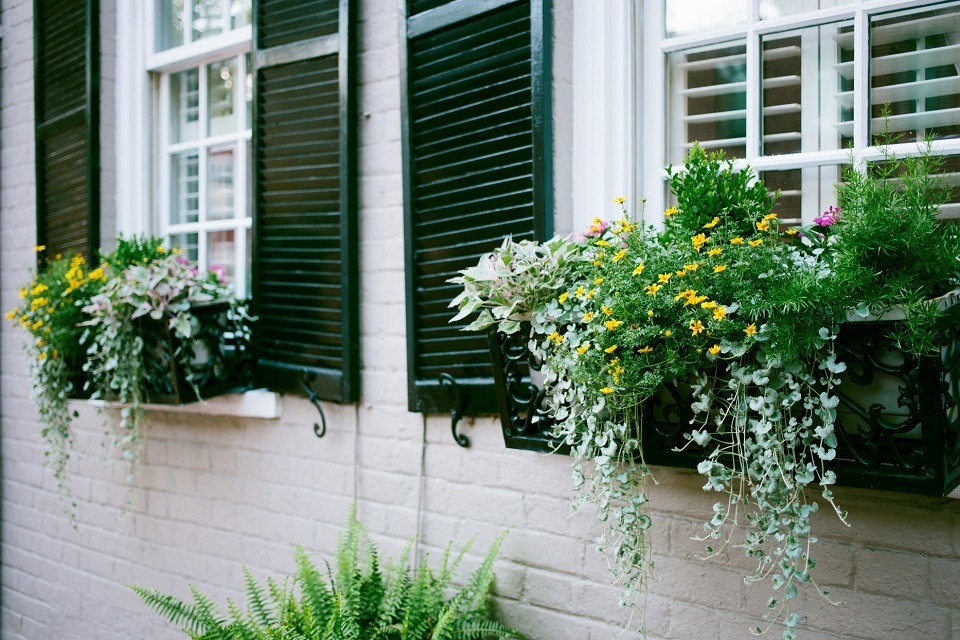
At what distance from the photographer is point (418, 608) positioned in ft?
6.63

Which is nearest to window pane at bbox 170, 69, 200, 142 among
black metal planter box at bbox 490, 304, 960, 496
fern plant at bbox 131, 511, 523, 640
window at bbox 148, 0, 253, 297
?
window at bbox 148, 0, 253, 297

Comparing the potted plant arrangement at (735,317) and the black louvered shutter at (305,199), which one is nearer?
the potted plant arrangement at (735,317)

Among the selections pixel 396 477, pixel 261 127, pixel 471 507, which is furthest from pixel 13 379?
pixel 471 507

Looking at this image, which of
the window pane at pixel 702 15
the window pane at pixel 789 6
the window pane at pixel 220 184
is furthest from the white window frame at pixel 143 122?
the window pane at pixel 789 6

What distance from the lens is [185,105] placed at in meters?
3.22

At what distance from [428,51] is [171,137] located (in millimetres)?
1525

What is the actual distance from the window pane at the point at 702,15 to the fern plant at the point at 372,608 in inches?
52.4

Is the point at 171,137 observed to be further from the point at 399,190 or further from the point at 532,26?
the point at 532,26

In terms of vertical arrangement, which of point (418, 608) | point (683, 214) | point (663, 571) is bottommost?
point (418, 608)

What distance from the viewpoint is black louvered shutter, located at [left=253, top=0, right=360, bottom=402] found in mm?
2406

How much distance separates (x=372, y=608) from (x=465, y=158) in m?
1.19

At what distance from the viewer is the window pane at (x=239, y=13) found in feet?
9.70

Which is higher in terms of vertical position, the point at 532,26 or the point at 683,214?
the point at 532,26

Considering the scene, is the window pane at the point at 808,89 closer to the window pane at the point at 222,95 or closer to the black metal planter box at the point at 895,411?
the black metal planter box at the point at 895,411
